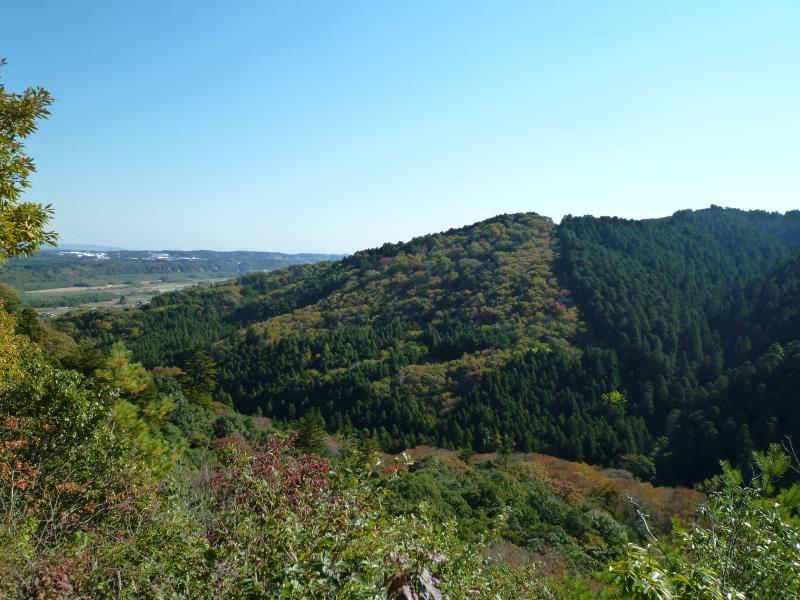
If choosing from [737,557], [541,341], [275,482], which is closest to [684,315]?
[541,341]

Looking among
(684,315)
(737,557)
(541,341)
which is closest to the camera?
(737,557)

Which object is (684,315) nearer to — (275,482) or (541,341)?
(541,341)

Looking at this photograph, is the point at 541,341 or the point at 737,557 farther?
the point at 541,341

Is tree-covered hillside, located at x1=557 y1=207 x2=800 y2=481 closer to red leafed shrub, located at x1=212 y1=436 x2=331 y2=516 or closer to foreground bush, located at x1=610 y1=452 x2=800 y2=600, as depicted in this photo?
foreground bush, located at x1=610 y1=452 x2=800 y2=600

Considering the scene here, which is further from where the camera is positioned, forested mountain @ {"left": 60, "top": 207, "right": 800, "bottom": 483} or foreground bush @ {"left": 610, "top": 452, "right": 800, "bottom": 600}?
forested mountain @ {"left": 60, "top": 207, "right": 800, "bottom": 483}

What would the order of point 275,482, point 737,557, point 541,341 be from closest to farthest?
point 737,557
point 275,482
point 541,341

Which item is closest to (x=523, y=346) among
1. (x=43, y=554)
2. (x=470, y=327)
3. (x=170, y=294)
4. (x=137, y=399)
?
(x=470, y=327)

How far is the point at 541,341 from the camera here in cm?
6272

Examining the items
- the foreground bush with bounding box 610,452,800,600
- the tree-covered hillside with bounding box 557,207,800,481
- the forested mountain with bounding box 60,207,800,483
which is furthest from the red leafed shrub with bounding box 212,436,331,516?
the tree-covered hillside with bounding box 557,207,800,481

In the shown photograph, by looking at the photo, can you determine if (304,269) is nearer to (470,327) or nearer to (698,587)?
(470,327)

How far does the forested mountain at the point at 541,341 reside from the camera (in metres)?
45.3

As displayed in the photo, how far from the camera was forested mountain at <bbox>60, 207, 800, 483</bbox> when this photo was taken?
45344 millimetres

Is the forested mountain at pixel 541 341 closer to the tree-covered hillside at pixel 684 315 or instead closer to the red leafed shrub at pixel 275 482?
the tree-covered hillside at pixel 684 315

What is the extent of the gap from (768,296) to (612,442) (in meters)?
39.0
